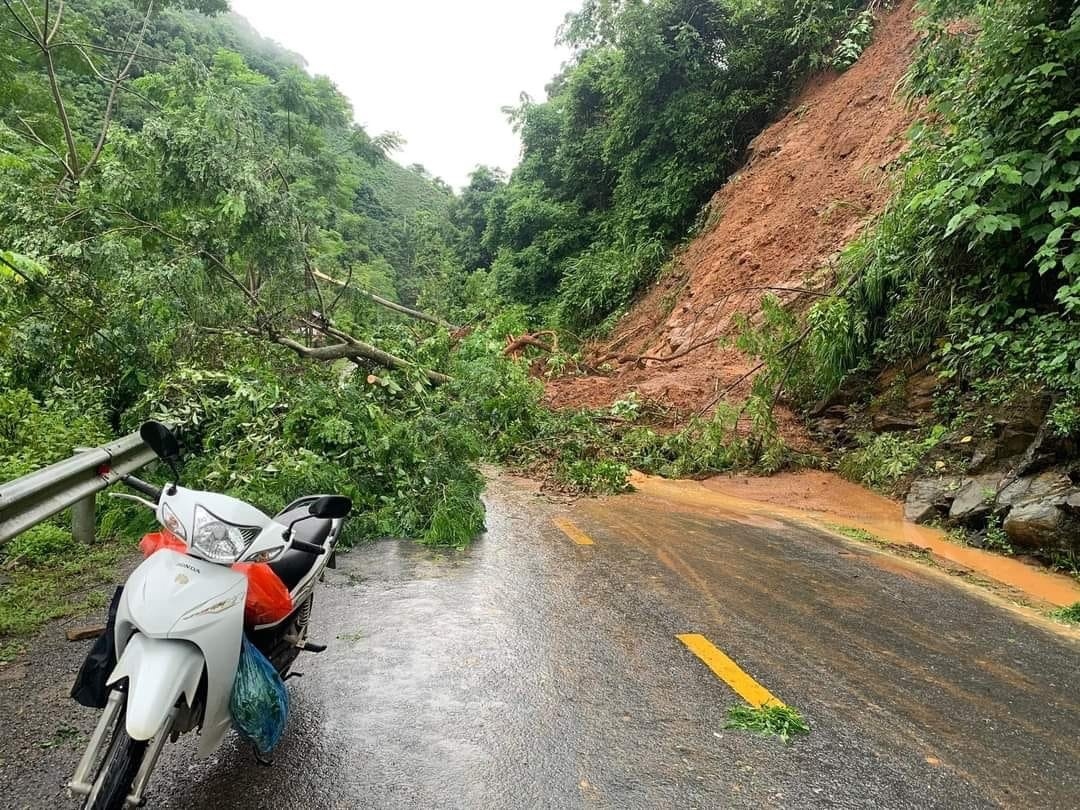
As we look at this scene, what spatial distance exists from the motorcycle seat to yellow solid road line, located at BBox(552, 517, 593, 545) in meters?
3.05

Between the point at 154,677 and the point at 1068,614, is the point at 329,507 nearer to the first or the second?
the point at 154,677

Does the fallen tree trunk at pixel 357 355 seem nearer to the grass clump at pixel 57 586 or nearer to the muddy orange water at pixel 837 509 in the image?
the muddy orange water at pixel 837 509

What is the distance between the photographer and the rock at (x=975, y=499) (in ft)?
24.0

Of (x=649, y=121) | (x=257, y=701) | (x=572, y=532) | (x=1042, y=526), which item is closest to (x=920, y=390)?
(x=1042, y=526)

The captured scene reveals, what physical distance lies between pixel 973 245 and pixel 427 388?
24.3 ft

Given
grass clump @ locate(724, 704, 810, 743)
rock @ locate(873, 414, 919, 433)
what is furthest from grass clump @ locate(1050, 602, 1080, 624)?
rock @ locate(873, 414, 919, 433)

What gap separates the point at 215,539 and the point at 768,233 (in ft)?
57.3

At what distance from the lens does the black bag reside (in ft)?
7.88

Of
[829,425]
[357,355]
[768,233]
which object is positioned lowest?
[357,355]

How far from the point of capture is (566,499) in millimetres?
8477

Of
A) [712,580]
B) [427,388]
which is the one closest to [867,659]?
[712,580]

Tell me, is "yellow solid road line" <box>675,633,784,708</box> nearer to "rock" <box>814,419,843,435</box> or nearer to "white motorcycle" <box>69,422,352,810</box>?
"white motorcycle" <box>69,422,352,810</box>

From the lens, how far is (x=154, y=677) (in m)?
2.19

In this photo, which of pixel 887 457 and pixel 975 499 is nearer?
pixel 975 499
